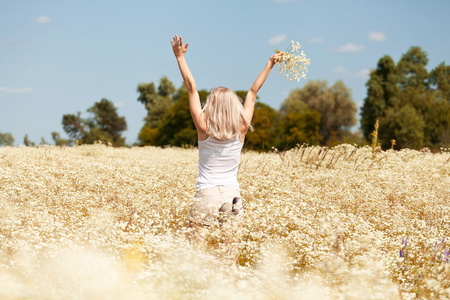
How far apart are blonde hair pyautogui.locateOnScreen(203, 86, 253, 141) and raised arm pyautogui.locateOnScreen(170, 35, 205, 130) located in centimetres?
12

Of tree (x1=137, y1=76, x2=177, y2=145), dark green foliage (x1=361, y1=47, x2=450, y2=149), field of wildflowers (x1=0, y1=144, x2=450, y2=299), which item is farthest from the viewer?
tree (x1=137, y1=76, x2=177, y2=145)

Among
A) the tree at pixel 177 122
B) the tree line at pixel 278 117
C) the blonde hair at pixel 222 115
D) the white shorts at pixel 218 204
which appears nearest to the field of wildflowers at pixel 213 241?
the white shorts at pixel 218 204

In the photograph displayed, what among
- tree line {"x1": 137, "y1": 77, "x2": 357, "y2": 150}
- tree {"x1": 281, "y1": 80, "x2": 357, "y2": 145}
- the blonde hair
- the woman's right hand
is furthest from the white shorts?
tree {"x1": 281, "y1": 80, "x2": 357, "y2": 145}

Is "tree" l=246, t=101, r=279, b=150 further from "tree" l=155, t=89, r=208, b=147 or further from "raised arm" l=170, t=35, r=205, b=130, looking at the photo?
"raised arm" l=170, t=35, r=205, b=130

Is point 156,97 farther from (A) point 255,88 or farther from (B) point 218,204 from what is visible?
(B) point 218,204

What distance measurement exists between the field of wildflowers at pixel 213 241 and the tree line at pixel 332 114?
2368 centimetres

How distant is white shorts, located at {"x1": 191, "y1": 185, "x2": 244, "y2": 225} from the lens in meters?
5.36

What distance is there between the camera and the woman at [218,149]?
539 cm

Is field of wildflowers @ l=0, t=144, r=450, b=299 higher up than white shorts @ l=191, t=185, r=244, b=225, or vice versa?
white shorts @ l=191, t=185, r=244, b=225

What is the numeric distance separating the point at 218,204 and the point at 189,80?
1.68 meters

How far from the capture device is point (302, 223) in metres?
5.93

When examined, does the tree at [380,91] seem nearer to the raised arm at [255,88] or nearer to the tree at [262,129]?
the tree at [262,129]

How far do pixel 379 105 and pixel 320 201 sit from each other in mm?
61113

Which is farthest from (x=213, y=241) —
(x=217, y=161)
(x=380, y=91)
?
(x=380, y=91)
